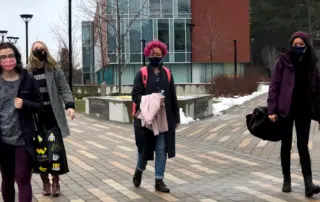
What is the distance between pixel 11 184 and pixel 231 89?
25.1 meters

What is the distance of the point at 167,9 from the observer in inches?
2122

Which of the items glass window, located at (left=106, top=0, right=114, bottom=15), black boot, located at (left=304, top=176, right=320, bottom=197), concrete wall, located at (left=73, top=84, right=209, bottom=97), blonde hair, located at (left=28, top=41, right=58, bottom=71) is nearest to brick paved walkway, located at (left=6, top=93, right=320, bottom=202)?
black boot, located at (left=304, top=176, right=320, bottom=197)

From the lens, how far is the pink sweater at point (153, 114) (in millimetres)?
6055

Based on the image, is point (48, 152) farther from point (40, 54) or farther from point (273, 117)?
point (273, 117)

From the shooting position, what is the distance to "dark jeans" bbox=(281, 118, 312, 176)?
5.96 metres

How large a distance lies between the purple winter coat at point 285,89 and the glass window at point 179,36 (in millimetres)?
48517

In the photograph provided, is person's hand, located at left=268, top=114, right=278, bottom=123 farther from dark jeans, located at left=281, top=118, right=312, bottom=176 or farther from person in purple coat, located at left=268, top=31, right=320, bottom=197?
dark jeans, located at left=281, top=118, right=312, bottom=176

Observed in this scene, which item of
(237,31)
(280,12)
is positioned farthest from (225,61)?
(280,12)

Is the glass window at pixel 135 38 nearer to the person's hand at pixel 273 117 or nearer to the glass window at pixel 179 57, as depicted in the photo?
the glass window at pixel 179 57

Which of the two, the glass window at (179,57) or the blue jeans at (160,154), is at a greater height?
the glass window at (179,57)

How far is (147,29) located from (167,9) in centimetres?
326

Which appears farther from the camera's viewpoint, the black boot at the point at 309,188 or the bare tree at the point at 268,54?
the bare tree at the point at 268,54

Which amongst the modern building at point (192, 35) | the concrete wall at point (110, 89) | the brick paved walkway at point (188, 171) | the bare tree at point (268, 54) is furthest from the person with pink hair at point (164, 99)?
the bare tree at point (268, 54)

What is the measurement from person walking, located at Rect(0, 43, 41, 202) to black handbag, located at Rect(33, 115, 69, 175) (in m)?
0.19
